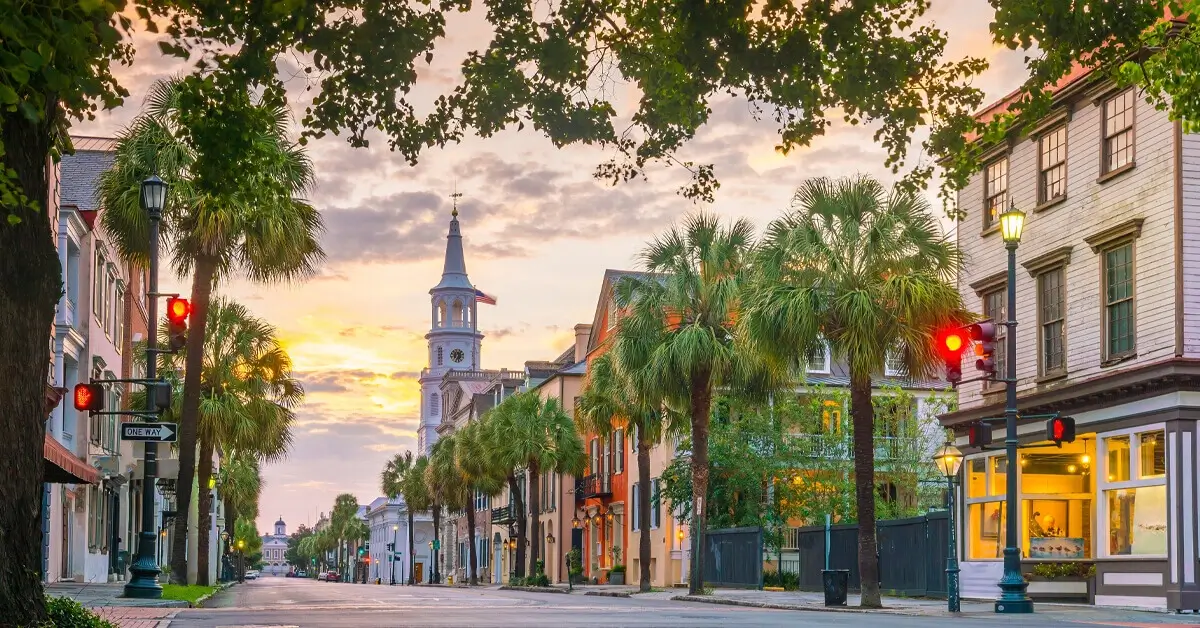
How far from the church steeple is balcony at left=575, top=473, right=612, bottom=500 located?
9108 cm

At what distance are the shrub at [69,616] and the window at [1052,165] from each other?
22.7 m

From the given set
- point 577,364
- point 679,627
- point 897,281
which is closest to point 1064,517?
point 897,281

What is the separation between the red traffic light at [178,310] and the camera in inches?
929

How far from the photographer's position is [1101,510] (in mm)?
28156

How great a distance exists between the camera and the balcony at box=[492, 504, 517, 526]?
83.7m

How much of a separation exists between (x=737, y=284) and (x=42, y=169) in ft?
96.1

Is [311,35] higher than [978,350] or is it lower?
higher

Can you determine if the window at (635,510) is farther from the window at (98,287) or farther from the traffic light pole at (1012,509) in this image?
the traffic light pole at (1012,509)

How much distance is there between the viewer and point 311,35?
12.7 metres

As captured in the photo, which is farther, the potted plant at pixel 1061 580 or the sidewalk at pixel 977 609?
the potted plant at pixel 1061 580

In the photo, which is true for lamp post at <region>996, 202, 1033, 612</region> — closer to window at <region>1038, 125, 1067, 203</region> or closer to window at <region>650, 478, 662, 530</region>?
window at <region>1038, 125, 1067, 203</region>

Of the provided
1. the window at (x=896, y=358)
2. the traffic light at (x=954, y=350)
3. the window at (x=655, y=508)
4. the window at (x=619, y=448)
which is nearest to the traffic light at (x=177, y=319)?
the traffic light at (x=954, y=350)

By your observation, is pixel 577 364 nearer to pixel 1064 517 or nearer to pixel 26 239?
pixel 1064 517

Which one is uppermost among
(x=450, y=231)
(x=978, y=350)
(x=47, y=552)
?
(x=450, y=231)
